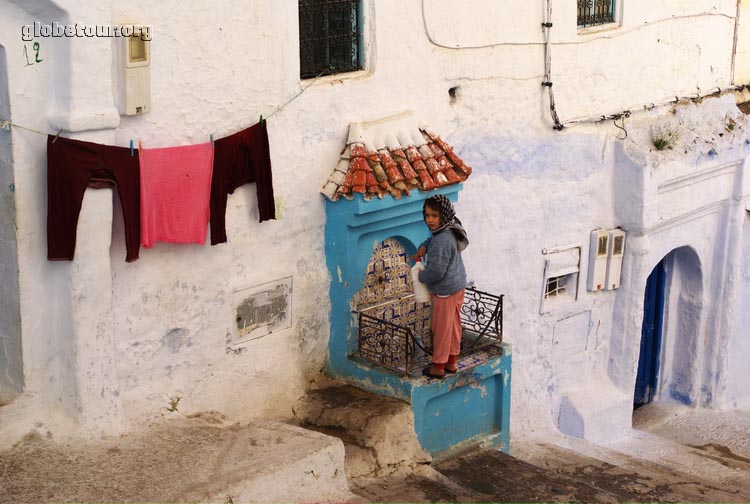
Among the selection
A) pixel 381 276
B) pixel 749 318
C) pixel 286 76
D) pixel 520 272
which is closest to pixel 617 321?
pixel 520 272

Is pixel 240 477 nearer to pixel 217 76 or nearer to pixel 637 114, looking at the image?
pixel 217 76

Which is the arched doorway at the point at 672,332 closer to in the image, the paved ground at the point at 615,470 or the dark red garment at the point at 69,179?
the paved ground at the point at 615,470

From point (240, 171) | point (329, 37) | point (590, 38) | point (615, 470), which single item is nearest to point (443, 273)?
point (240, 171)

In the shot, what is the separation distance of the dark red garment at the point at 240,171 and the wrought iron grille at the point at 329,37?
0.82m

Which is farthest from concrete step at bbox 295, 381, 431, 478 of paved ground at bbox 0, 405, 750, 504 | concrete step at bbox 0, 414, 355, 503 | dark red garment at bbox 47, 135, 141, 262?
dark red garment at bbox 47, 135, 141, 262

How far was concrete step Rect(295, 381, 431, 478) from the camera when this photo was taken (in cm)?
862

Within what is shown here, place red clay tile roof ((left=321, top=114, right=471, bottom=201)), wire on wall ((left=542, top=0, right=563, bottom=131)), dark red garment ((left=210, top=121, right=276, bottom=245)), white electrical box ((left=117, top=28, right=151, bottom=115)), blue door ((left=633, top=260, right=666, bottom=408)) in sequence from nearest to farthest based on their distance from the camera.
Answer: white electrical box ((left=117, top=28, right=151, bottom=115)), dark red garment ((left=210, top=121, right=276, bottom=245)), red clay tile roof ((left=321, top=114, right=471, bottom=201)), wire on wall ((left=542, top=0, right=563, bottom=131)), blue door ((left=633, top=260, right=666, bottom=408))

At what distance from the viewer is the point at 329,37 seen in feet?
30.7

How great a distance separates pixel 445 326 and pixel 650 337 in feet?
17.8

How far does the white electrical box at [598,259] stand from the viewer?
→ 39.1 feet

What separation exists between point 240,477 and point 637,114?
21.4 ft

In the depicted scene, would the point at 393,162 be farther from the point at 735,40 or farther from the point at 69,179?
the point at 735,40

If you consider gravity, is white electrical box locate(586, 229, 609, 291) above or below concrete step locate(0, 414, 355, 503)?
above

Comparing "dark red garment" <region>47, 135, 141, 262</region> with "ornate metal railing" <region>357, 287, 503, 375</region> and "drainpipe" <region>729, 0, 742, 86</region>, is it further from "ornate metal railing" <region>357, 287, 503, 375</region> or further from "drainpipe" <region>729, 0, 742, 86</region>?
"drainpipe" <region>729, 0, 742, 86</region>
